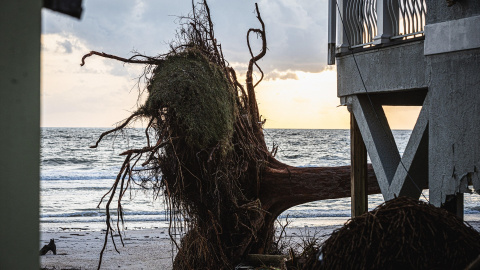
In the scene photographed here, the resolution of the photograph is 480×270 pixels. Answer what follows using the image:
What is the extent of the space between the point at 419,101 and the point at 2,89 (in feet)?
32.8

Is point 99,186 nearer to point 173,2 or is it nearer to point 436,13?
point 173,2

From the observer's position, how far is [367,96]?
9.75 meters

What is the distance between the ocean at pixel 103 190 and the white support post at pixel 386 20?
2.98 m

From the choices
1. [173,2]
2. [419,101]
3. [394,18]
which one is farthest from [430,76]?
[173,2]

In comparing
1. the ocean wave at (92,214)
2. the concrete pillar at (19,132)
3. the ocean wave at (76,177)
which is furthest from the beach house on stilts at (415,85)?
the ocean wave at (76,177)

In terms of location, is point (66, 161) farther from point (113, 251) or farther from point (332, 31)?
point (332, 31)

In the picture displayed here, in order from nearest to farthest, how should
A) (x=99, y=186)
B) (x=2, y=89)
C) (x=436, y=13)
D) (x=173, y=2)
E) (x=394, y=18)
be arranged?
(x=2, y=89) < (x=436, y=13) < (x=394, y=18) < (x=173, y=2) < (x=99, y=186)

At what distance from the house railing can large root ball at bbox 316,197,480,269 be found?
3.99 m

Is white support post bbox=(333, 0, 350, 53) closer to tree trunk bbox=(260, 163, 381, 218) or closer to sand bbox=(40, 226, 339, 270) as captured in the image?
tree trunk bbox=(260, 163, 381, 218)

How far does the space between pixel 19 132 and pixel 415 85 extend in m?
6.65

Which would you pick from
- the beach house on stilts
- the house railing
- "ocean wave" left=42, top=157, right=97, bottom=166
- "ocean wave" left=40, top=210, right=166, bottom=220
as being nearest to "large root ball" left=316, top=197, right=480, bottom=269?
the beach house on stilts

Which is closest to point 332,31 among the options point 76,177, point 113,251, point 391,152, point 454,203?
point 391,152

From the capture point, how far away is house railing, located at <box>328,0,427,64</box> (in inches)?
332

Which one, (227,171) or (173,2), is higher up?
(173,2)
